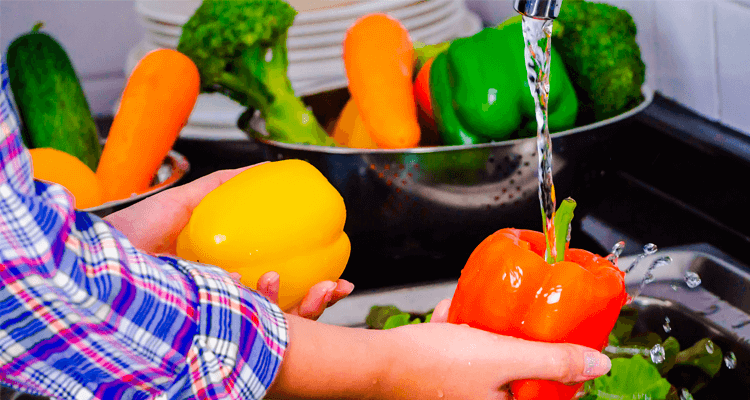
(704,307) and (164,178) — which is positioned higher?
(164,178)

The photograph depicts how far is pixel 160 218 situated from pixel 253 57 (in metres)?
0.28

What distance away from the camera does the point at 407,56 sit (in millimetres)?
843

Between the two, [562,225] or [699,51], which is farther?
[699,51]

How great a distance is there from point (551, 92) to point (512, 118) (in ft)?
0.17

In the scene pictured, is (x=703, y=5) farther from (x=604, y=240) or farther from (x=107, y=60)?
(x=107, y=60)

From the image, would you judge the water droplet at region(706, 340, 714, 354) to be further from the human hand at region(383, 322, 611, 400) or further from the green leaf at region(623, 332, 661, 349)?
the human hand at region(383, 322, 611, 400)

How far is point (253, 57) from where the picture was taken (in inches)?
33.6

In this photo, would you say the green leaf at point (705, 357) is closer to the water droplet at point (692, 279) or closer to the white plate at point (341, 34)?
the water droplet at point (692, 279)

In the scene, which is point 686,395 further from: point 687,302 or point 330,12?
point 330,12

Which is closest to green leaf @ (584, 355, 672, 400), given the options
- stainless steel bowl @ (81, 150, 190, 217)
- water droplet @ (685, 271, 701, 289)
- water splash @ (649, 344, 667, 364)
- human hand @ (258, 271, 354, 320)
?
water splash @ (649, 344, 667, 364)

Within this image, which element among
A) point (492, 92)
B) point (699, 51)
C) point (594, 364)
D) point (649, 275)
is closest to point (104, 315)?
point (594, 364)

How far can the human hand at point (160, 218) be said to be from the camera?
2.11 ft

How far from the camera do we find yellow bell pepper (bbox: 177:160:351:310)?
63cm

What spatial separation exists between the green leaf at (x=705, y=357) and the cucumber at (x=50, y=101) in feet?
2.64
